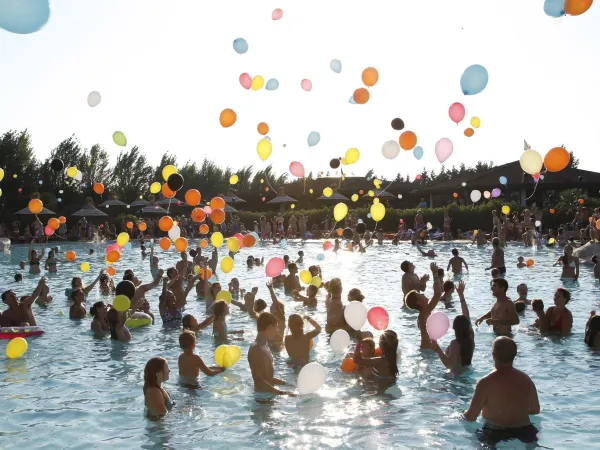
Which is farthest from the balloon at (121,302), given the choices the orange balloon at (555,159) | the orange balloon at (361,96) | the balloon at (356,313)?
the orange balloon at (555,159)

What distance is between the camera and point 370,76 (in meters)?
11.1

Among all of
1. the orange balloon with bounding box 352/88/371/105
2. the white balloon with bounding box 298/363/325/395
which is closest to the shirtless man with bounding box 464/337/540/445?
the white balloon with bounding box 298/363/325/395

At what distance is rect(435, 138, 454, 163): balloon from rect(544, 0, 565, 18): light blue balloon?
13.3 ft

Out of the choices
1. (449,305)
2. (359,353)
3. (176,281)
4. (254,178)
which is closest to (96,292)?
(176,281)

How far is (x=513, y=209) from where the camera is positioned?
3356 centimetres

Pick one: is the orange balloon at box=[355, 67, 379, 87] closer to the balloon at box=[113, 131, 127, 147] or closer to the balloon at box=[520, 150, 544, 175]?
the balloon at box=[520, 150, 544, 175]

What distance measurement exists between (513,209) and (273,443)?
30.4 meters

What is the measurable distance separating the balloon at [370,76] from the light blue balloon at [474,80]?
2447 millimetres

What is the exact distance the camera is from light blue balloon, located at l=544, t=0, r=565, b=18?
6676mm

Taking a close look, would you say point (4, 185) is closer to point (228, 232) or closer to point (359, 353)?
point (228, 232)

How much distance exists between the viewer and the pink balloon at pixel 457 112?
1020 centimetres

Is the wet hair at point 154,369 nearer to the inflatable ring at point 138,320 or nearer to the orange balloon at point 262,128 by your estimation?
the inflatable ring at point 138,320

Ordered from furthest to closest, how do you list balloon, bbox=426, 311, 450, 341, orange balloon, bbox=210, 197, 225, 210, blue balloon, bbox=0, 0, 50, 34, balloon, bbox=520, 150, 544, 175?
orange balloon, bbox=210, 197, 225, 210 < balloon, bbox=520, 150, 544, 175 < balloon, bbox=426, 311, 450, 341 < blue balloon, bbox=0, 0, 50, 34

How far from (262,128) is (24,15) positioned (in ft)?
26.2
